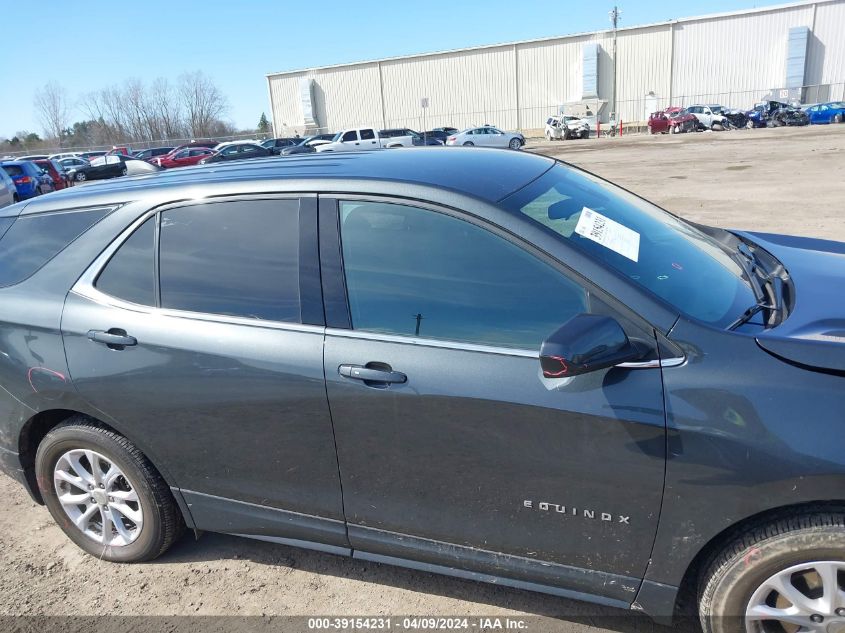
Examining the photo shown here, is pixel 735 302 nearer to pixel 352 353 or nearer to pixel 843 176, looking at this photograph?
pixel 352 353

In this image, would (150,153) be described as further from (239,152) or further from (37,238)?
(37,238)

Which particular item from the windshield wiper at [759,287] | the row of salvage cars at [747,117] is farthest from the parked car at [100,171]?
the row of salvage cars at [747,117]

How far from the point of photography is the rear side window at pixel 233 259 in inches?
98.4

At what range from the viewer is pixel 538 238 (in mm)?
2176

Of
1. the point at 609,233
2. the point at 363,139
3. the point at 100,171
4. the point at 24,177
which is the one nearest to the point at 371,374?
the point at 609,233

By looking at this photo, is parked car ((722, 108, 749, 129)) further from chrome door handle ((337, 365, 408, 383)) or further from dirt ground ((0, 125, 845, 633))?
chrome door handle ((337, 365, 408, 383))

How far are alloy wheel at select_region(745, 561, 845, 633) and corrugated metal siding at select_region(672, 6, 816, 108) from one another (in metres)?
59.2

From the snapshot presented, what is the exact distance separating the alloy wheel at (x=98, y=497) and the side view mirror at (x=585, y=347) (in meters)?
2.05

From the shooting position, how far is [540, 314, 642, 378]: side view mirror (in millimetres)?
1883

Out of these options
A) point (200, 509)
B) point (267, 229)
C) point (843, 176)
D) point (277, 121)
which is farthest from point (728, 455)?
point (277, 121)

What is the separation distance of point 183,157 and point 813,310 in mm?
39476

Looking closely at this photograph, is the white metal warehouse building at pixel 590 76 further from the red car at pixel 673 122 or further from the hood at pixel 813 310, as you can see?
the hood at pixel 813 310

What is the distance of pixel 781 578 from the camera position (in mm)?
1953

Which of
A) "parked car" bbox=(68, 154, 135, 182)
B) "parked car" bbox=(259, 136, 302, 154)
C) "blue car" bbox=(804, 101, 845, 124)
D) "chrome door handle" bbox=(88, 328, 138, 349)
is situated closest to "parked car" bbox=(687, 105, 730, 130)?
"blue car" bbox=(804, 101, 845, 124)
